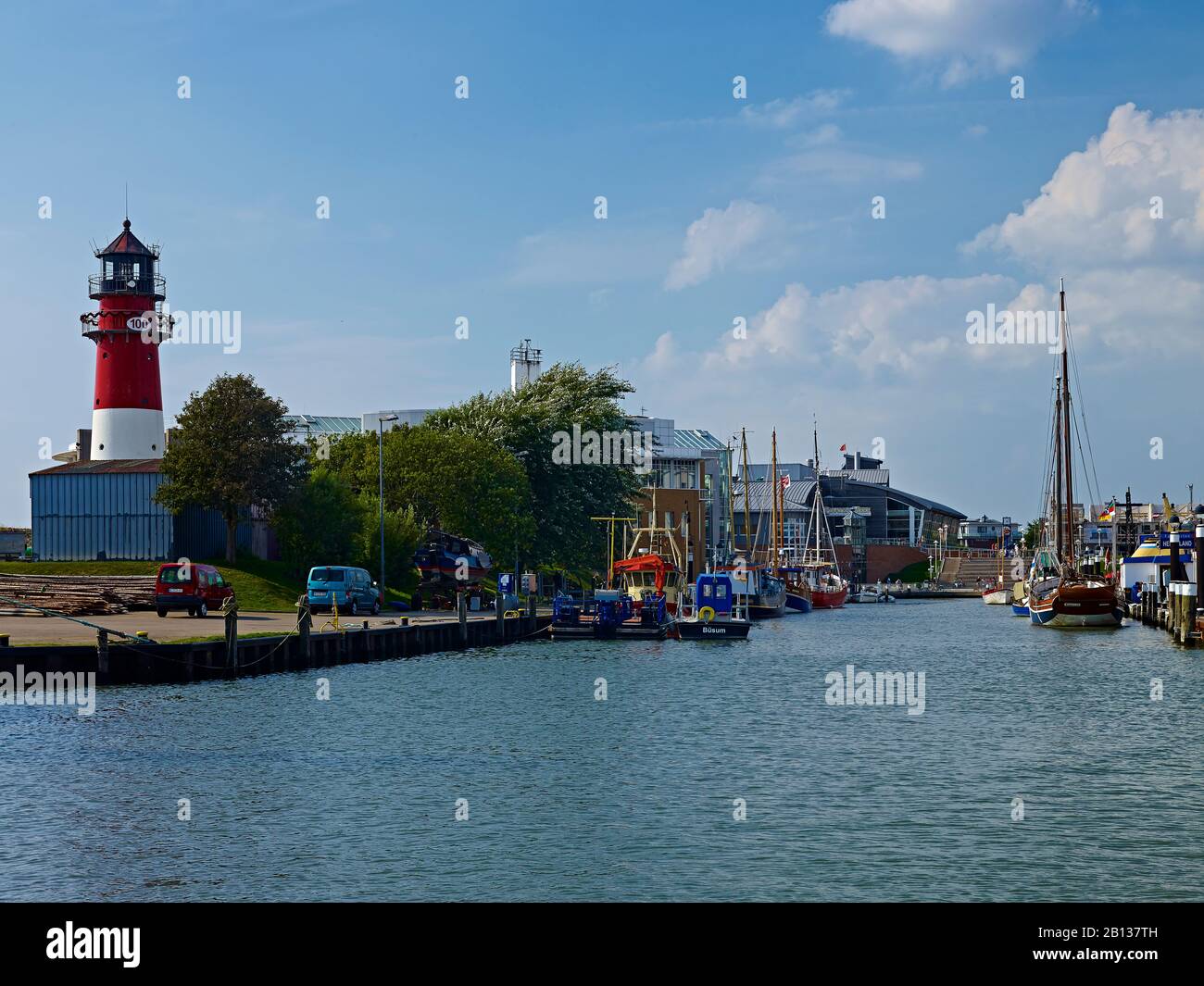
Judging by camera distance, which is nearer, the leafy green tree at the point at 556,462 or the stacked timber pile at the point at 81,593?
the stacked timber pile at the point at 81,593

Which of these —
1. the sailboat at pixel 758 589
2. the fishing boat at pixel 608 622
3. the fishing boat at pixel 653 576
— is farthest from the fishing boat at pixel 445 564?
the sailboat at pixel 758 589

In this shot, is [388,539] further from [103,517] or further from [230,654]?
[230,654]

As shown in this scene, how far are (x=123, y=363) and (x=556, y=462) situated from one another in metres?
30.2

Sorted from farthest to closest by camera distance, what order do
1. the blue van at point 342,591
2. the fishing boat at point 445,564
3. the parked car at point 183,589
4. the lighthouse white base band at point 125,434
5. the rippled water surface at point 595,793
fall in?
the fishing boat at point 445,564
the lighthouse white base band at point 125,434
the blue van at point 342,591
the parked car at point 183,589
the rippled water surface at point 595,793

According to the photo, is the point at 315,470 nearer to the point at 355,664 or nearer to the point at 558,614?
the point at 558,614

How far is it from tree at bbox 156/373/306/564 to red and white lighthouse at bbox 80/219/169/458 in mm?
10727

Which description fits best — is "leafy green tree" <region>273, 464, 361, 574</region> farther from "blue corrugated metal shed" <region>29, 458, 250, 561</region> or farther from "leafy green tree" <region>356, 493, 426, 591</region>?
"blue corrugated metal shed" <region>29, 458, 250, 561</region>

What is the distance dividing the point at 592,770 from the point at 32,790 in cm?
1202

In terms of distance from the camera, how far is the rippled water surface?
22172mm

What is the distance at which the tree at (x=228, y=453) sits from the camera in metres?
77.5

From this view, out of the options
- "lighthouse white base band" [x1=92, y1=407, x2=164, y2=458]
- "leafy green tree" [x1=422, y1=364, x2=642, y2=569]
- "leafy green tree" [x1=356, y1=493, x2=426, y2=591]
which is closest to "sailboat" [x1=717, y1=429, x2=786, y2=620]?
"leafy green tree" [x1=422, y1=364, x2=642, y2=569]

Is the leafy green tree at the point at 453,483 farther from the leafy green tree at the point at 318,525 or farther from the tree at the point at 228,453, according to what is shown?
the tree at the point at 228,453

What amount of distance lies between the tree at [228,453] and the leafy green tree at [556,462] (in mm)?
21426
